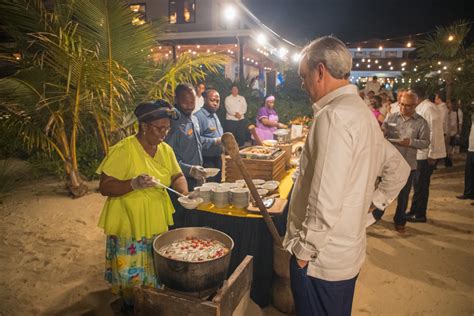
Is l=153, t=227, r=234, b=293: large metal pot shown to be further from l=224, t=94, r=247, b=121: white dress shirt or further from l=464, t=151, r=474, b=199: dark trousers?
l=224, t=94, r=247, b=121: white dress shirt

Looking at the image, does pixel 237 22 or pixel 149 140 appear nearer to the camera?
pixel 149 140

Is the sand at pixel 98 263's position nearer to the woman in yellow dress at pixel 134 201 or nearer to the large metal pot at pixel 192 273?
the woman in yellow dress at pixel 134 201

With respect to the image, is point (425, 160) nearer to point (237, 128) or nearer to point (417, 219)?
point (417, 219)

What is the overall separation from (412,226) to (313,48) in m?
4.94

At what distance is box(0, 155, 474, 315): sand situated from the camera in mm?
3357

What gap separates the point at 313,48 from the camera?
1.68 m

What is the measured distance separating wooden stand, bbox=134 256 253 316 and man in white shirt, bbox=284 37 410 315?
1.79 ft

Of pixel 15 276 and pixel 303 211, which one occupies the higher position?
pixel 303 211

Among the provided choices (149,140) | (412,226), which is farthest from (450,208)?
(149,140)

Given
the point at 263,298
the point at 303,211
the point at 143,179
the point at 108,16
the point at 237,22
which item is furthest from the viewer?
the point at 237,22

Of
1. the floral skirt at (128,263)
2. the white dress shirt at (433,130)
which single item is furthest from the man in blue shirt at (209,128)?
the white dress shirt at (433,130)

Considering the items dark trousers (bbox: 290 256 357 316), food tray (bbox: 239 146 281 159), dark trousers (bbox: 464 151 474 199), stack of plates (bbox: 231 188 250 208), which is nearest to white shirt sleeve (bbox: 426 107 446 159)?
dark trousers (bbox: 464 151 474 199)

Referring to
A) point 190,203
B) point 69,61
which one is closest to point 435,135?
point 190,203

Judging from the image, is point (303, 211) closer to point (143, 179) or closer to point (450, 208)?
point (143, 179)
